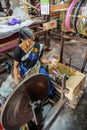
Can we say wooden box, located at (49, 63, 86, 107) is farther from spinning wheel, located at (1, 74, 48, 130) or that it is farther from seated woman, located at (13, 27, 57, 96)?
spinning wheel, located at (1, 74, 48, 130)

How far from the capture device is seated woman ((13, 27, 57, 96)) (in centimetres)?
139

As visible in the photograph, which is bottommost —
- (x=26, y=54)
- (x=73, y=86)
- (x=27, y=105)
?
(x=73, y=86)

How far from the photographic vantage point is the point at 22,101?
0.93 meters

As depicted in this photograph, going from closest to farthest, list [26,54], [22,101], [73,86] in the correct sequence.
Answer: [22,101] → [26,54] → [73,86]

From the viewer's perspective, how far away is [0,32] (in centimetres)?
211

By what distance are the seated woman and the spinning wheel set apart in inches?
21.0

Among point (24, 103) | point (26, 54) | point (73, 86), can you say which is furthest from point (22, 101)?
point (73, 86)

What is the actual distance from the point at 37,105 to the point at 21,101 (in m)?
0.13

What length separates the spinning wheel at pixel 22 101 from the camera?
0.83 meters

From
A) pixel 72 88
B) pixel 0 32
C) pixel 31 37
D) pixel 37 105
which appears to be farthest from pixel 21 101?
pixel 0 32

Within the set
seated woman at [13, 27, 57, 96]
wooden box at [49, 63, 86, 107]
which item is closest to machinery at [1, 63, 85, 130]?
wooden box at [49, 63, 86, 107]

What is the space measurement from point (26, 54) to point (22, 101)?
0.75 m

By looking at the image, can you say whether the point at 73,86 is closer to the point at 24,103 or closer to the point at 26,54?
the point at 26,54

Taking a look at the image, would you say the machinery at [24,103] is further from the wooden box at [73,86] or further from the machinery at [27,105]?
the wooden box at [73,86]
